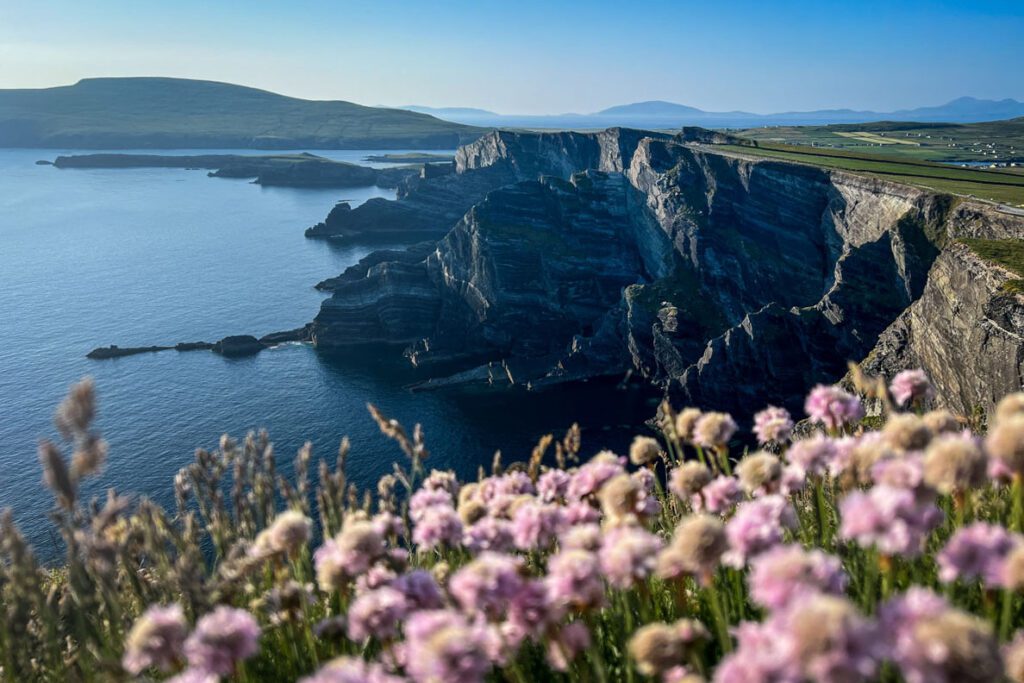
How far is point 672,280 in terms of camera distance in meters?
96.6

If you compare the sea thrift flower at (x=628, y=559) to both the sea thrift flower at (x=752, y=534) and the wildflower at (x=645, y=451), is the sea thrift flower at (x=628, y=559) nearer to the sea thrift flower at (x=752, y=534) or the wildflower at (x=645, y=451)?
the sea thrift flower at (x=752, y=534)

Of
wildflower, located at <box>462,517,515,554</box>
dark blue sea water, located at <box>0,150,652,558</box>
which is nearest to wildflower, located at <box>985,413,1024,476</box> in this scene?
wildflower, located at <box>462,517,515,554</box>

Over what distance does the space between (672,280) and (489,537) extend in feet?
308

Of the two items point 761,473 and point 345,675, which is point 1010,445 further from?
point 345,675

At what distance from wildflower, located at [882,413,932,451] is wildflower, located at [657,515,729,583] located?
6.05 ft

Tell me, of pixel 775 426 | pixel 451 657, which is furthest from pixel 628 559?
pixel 775 426

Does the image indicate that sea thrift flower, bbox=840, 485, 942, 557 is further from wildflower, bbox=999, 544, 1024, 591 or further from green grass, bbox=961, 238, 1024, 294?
green grass, bbox=961, 238, 1024, 294

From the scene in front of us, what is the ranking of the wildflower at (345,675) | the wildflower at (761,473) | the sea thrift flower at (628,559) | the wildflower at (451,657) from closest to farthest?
the wildflower at (345,675) < the wildflower at (451,657) < the sea thrift flower at (628,559) < the wildflower at (761,473)

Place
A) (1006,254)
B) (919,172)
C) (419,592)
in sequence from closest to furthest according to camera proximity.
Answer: (419,592), (1006,254), (919,172)

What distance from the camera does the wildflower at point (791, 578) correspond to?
328 cm

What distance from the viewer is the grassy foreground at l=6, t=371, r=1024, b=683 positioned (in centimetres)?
320

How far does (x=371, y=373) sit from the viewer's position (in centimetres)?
9312

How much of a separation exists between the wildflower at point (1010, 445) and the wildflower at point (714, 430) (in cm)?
255

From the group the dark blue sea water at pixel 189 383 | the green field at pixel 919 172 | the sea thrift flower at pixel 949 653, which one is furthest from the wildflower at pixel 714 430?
the green field at pixel 919 172
